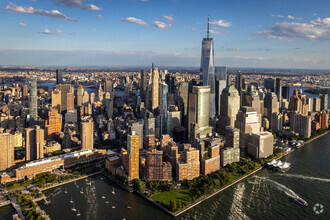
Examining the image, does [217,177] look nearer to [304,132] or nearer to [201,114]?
[201,114]

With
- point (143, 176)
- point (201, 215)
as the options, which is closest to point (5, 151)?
point (143, 176)

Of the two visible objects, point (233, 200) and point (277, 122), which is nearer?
point (233, 200)

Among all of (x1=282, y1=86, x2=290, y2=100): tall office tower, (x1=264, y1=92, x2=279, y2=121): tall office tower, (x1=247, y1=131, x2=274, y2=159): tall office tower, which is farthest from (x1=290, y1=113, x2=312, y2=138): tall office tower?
(x1=282, y1=86, x2=290, y2=100): tall office tower

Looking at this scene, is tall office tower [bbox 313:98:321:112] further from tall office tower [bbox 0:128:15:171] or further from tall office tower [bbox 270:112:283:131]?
tall office tower [bbox 0:128:15:171]

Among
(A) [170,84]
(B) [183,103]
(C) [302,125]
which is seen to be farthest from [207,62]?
(A) [170,84]

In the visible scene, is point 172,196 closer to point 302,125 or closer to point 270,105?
point 302,125
